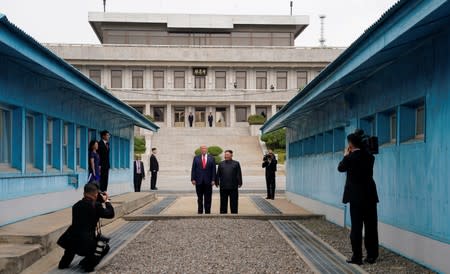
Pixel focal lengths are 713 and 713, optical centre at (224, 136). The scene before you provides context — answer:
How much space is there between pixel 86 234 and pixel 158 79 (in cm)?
6857

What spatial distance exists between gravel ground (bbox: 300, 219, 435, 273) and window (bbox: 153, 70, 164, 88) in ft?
202

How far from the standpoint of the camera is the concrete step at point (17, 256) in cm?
851

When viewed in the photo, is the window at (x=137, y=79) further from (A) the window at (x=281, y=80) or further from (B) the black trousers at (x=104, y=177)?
(B) the black trousers at (x=104, y=177)

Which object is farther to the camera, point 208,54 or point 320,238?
point 208,54

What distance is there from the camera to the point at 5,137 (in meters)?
13.1

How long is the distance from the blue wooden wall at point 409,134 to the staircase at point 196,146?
1450 inches

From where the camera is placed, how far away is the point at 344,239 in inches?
511

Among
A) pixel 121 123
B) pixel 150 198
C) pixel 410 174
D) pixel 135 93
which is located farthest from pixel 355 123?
pixel 135 93

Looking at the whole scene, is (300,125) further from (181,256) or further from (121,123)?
(181,256)

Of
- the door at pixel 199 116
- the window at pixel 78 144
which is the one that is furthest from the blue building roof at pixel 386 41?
the door at pixel 199 116

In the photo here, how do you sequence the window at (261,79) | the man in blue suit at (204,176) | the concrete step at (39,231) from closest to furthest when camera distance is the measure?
the concrete step at (39,231), the man in blue suit at (204,176), the window at (261,79)

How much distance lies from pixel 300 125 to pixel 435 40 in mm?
14324

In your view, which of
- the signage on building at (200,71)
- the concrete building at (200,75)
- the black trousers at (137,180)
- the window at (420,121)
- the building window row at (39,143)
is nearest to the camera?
the window at (420,121)

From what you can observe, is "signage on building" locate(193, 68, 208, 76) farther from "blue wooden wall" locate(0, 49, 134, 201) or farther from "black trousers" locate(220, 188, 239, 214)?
"black trousers" locate(220, 188, 239, 214)
